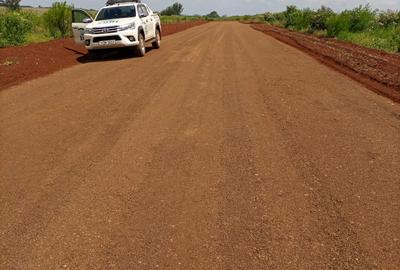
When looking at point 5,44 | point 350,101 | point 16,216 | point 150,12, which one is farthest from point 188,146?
point 5,44

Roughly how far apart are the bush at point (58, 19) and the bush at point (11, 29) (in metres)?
2.15

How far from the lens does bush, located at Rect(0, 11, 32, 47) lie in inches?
691

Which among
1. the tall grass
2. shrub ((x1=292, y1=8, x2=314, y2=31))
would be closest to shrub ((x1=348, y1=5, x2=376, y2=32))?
the tall grass

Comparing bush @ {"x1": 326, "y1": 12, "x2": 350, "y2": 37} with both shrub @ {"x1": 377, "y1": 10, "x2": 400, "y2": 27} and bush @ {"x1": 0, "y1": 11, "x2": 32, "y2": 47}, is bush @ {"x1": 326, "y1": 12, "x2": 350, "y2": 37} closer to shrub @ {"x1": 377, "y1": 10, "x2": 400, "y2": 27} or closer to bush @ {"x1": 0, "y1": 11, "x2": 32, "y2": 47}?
shrub @ {"x1": 377, "y1": 10, "x2": 400, "y2": 27}

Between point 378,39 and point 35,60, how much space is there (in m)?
16.4

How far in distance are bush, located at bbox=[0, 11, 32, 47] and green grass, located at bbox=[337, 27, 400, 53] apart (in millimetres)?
16247

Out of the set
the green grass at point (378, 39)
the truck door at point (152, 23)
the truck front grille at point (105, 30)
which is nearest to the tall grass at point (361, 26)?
the green grass at point (378, 39)

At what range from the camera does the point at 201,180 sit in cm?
448

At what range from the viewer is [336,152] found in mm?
5184

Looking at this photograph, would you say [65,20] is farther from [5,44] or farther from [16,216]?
[16,216]

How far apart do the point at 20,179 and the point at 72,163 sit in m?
0.65

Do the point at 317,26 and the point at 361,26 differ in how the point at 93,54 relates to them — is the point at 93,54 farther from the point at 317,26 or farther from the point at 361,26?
the point at 317,26

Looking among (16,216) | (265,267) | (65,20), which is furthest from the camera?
(65,20)

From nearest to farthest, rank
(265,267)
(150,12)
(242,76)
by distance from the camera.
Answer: (265,267)
(242,76)
(150,12)
